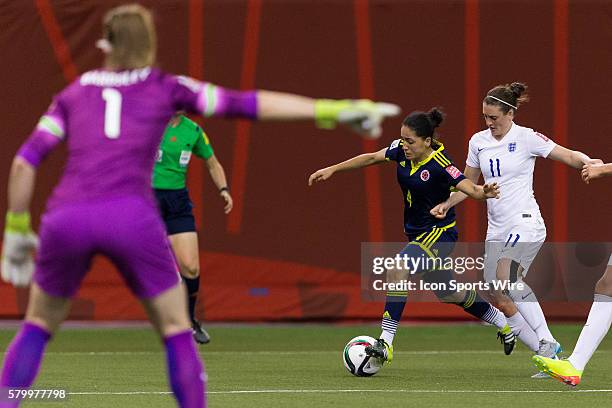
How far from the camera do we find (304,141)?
14930mm

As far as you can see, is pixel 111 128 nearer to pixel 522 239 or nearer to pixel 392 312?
pixel 392 312

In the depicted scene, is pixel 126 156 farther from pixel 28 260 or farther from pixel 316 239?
pixel 316 239

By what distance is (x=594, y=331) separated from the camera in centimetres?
882

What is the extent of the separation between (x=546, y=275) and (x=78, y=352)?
543 cm

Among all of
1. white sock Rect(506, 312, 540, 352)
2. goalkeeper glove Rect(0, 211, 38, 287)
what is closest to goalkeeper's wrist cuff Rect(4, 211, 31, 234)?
goalkeeper glove Rect(0, 211, 38, 287)

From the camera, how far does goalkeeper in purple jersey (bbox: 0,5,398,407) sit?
5.42 metres

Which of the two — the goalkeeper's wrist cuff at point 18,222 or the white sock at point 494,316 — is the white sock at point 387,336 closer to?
the white sock at point 494,316

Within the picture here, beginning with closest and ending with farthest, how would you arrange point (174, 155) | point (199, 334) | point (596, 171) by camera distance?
point (596, 171)
point (174, 155)
point (199, 334)

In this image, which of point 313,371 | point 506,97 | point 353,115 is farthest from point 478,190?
point 353,115

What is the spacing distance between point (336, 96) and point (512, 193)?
4.73m

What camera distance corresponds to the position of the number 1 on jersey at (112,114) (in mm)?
5465

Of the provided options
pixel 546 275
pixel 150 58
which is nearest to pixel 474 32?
pixel 546 275

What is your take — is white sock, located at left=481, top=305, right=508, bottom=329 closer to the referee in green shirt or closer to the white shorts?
the white shorts

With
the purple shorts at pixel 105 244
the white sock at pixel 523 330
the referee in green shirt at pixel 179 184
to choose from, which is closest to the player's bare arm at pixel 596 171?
the white sock at pixel 523 330
